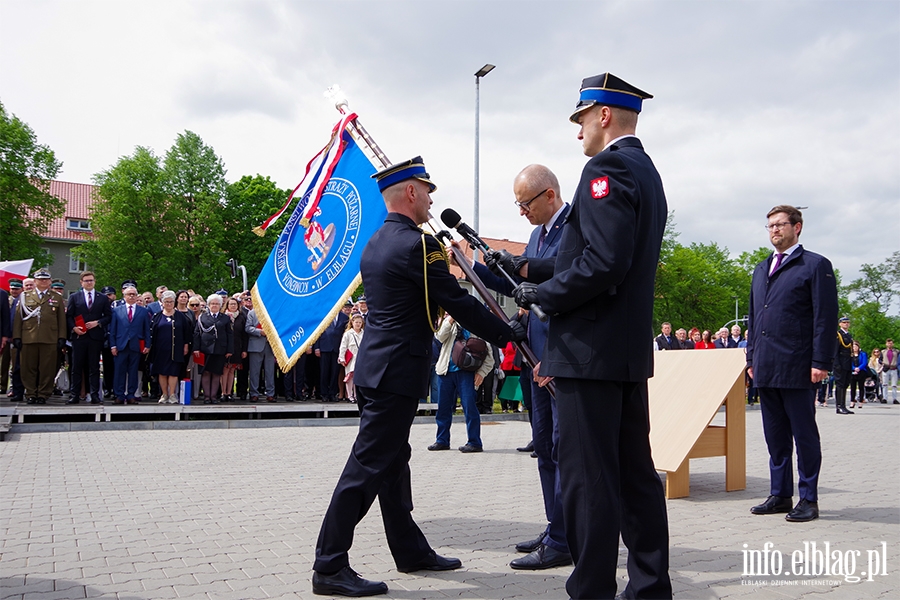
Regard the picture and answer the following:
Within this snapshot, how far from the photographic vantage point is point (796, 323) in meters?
5.89

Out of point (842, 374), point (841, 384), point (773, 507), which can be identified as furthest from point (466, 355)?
point (842, 374)

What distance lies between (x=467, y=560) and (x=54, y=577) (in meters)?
2.30

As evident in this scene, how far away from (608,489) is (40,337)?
12212 mm

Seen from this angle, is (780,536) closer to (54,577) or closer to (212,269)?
(54,577)

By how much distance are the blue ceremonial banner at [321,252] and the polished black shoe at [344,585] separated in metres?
4.29

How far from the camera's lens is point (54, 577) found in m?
3.99

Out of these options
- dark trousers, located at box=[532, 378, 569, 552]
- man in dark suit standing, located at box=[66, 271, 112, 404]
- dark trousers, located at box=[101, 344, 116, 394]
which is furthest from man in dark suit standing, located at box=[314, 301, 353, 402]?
dark trousers, located at box=[532, 378, 569, 552]

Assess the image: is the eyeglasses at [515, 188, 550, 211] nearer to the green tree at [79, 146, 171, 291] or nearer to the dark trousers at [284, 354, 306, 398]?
the dark trousers at [284, 354, 306, 398]

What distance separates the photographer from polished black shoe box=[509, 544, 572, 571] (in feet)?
14.1

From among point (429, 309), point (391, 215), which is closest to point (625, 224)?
point (429, 309)

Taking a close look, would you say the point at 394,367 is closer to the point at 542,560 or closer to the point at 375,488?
the point at 375,488

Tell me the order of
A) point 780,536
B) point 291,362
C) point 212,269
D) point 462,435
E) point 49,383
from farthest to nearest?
point 212,269 → point 49,383 → point 462,435 → point 291,362 → point 780,536

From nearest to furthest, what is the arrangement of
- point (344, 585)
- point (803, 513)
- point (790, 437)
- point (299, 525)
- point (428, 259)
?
point (344, 585)
point (428, 259)
point (299, 525)
point (803, 513)
point (790, 437)

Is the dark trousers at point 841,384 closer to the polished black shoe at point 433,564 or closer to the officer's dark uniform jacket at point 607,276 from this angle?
the polished black shoe at point 433,564
